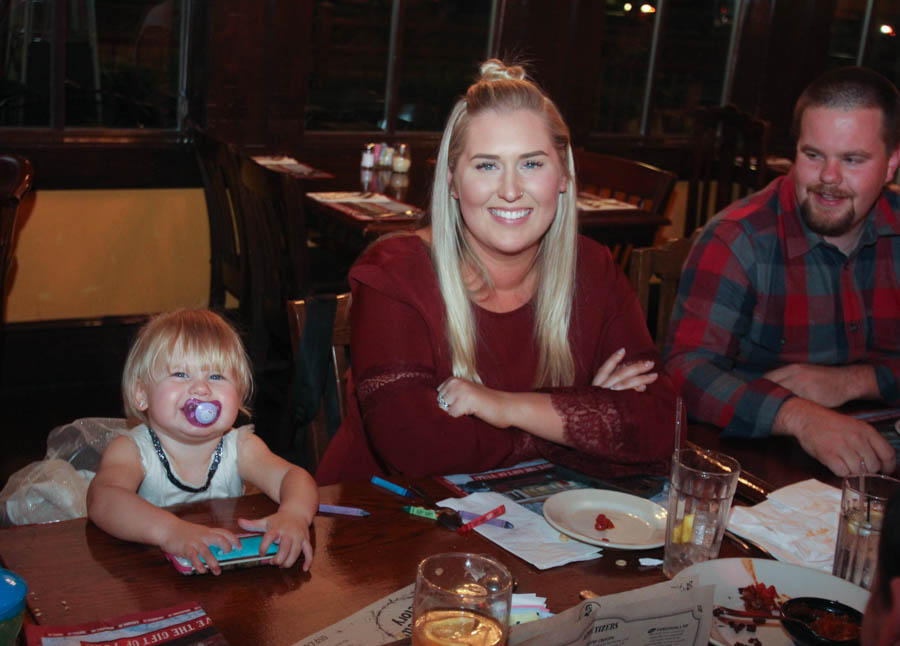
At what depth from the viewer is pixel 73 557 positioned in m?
1.28

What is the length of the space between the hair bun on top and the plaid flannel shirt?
2.12 ft

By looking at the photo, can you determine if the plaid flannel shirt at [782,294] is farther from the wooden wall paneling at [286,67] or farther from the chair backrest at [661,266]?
the wooden wall paneling at [286,67]

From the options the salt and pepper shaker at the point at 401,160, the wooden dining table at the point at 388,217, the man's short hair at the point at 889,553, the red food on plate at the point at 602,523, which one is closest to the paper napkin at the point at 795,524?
the red food on plate at the point at 602,523

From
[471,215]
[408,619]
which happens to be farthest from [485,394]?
[408,619]

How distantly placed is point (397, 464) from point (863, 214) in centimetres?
129

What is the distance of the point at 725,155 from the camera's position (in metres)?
5.51

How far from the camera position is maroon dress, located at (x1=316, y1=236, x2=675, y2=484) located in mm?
1762

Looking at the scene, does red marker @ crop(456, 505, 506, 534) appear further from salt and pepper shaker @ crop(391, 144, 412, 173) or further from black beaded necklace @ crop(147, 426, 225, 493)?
salt and pepper shaker @ crop(391, 144, 412, 173)

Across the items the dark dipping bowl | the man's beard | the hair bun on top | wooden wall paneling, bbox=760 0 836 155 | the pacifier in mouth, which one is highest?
wooden wall paneling, bbox=760 0 836 155

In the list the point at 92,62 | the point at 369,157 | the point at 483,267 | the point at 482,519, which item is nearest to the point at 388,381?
the point at 483,267

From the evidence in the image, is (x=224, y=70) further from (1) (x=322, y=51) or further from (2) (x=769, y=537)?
(2) (x=769, y=537)

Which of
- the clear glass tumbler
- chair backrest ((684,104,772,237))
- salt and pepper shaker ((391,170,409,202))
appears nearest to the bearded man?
the clear glass tumbler

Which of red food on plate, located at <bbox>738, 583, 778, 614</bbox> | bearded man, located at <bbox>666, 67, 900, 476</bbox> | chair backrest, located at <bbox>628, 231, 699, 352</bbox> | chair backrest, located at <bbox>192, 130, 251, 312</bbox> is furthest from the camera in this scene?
Result: chair backrest, located at <bbox>192, 130, 251, 312</bbox>

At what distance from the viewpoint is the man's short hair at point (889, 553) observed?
76 cm
